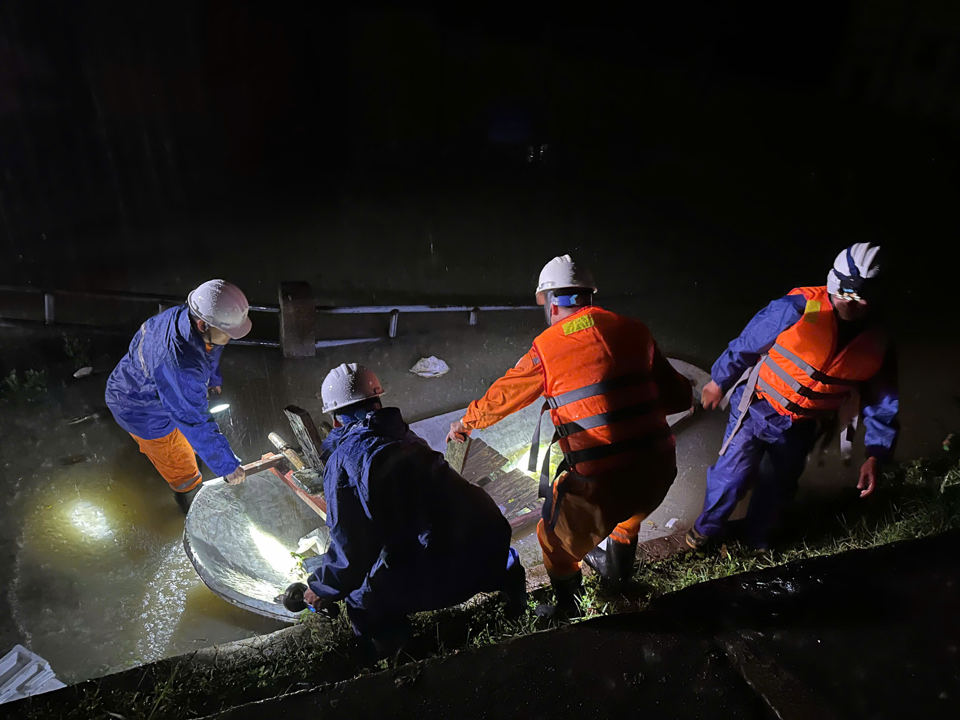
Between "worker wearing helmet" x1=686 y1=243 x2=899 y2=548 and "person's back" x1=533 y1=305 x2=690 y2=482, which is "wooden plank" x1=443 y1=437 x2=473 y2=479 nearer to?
"person's back" x1=533 y1=305 x2=690 y2=482

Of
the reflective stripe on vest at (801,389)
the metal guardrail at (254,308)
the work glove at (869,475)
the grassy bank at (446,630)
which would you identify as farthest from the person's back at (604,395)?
the metal guardrail at (254,308)

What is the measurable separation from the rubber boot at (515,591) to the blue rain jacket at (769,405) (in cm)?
191

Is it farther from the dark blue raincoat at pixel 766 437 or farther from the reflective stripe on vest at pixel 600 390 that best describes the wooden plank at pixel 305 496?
the dark blue raincoat at pixel 766 437

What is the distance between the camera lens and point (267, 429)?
559 cm

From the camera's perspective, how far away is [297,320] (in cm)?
613

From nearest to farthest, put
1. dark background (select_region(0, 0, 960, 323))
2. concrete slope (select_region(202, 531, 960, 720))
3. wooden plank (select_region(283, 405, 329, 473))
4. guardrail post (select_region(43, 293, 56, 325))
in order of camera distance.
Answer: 1. concrete slope (select_region(202, 531, 960, 720))
2. wooden plank (select_region(283, 405, 329, 473))
3. guardrail post (select_region(43, 293, 56, 325))
4. dark background (select_region(0, 0, 960, 323))

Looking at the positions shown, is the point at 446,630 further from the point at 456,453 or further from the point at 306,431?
the point at 306,431

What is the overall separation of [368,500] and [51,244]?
311 inches

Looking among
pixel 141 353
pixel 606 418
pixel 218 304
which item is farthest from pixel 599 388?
pixel 141 353

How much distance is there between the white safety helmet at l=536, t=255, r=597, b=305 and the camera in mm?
3125

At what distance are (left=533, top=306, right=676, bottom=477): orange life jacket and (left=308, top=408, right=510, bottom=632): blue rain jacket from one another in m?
0.61

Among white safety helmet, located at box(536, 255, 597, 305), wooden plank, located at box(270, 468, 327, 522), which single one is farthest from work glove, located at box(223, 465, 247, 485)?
white safety helmet, located at box(536, 255, 597, 305)

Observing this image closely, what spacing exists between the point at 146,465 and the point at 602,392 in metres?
4.43

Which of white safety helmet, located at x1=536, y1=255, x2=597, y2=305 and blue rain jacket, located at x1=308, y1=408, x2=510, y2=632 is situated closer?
blue rain jacket, located at x1=308, y1=408, x2=510, y2=632
